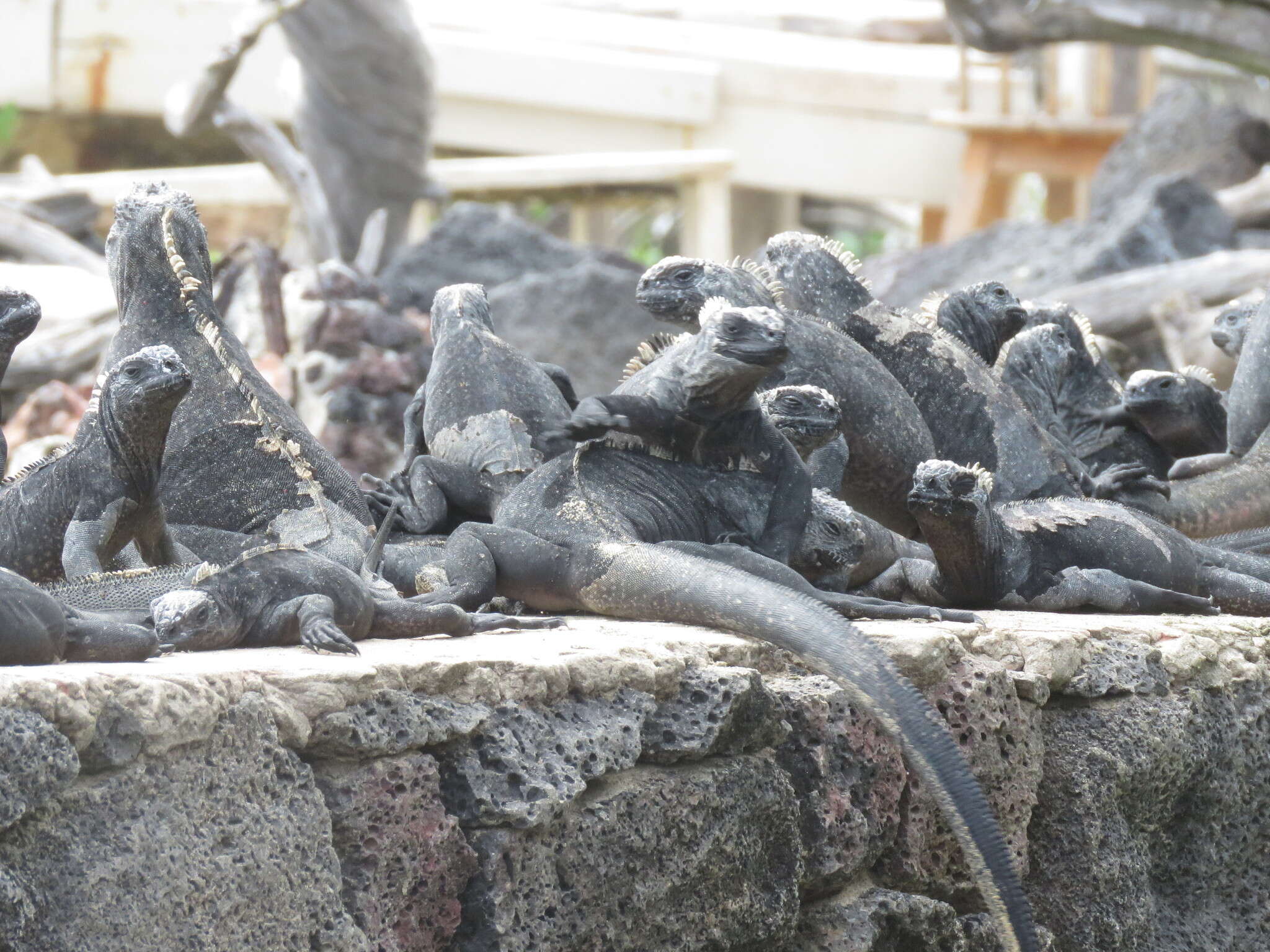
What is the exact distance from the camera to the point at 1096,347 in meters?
7.77

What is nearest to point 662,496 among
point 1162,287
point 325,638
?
point 325,638

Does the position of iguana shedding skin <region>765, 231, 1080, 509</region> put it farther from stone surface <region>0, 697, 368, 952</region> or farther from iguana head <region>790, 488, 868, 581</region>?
stone surface <region>0, 697, 368, 952</region>

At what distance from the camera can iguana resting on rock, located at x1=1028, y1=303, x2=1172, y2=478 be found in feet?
24.2

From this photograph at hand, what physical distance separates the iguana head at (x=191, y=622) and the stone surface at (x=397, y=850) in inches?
23.3

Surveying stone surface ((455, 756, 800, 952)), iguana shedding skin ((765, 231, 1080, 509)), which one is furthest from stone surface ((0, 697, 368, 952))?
iguana shedding skin ((765, 231, 1080, 509))

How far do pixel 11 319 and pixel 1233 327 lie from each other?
210 inches

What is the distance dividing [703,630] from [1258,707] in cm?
198

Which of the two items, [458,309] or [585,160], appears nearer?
[458,309]

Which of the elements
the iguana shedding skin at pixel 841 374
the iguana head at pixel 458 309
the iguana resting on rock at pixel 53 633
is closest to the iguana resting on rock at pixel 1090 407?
the iguana shedding skin at pixel 841 374

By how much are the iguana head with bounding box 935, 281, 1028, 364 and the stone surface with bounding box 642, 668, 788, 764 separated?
10.6ft

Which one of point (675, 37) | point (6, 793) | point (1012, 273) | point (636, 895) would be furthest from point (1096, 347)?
point (675, 37)

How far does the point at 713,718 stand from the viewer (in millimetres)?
4039

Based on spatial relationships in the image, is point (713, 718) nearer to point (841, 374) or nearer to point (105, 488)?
point (105, 488)

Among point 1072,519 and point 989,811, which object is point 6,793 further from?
point 1072,519
